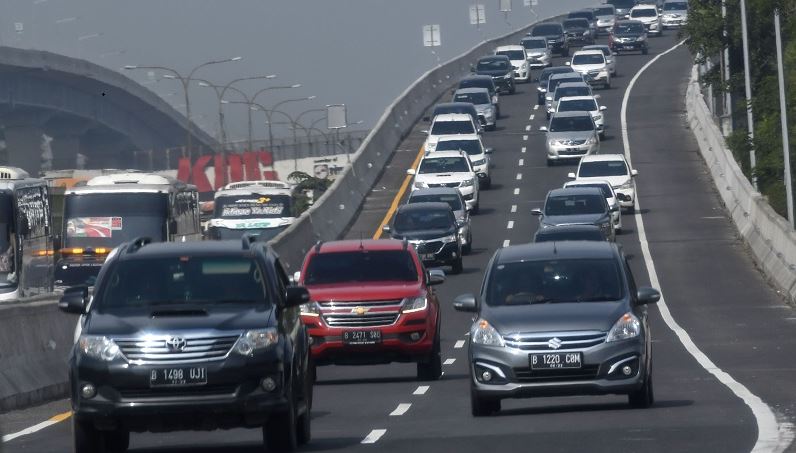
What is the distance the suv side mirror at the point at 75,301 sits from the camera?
13.4 m

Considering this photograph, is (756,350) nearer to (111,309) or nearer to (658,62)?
(111,309)

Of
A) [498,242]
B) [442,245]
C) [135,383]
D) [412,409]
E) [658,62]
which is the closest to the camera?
[135,383]

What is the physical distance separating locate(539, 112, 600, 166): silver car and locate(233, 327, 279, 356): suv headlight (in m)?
50.0

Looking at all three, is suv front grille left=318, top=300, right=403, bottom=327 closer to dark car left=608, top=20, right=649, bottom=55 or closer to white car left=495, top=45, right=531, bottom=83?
white car left=495, top=45, right=531, bottom=83

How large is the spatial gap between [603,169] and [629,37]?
5246cm

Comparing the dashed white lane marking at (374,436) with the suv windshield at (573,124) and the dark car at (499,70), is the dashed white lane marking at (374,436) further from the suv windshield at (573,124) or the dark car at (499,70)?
the dark car at (499,70)

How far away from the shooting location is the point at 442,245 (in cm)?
4291

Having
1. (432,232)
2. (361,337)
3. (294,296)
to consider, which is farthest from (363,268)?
(432,232)

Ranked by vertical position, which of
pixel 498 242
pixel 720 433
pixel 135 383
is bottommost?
pixel 498 242

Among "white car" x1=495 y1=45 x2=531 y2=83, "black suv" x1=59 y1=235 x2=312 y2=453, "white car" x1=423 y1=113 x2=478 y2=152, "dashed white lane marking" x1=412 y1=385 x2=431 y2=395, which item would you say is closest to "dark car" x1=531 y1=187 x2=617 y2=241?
"white car" x1=423 y1=113 x2=478 y2=152

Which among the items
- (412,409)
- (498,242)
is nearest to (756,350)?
(412,409)

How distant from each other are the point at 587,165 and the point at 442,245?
38.0 ft

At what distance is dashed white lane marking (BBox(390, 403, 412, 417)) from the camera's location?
56.9 ft

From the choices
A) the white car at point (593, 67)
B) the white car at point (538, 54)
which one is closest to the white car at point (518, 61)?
the white car at point (538, 54)
